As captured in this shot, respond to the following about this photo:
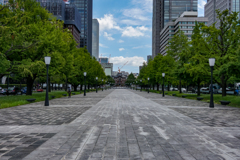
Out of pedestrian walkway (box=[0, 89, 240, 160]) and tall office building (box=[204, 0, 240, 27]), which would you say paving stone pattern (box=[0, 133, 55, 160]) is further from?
tall office building (box=[204, 0, 240, 27])

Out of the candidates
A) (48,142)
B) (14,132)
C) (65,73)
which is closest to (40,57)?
(65,73)

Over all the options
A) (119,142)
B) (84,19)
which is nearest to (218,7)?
(84,19)

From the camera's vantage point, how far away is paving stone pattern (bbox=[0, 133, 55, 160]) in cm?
441

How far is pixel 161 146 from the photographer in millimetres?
5012

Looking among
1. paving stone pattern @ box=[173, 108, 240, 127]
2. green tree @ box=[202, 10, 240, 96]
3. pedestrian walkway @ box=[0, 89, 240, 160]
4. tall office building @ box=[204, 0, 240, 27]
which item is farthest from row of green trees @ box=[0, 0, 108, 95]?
tall office building @ box=[204, 0, 240, 27]

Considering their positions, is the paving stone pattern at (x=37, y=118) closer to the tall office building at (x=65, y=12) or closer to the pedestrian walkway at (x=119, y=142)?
the pedestrian walkway at (x=119, y=142)

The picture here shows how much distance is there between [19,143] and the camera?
5.23 meters

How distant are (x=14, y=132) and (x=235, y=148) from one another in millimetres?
6866

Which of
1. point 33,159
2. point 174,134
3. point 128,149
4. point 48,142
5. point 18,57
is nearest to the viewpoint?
point 33,159

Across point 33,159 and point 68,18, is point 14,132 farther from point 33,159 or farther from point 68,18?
point 68,18

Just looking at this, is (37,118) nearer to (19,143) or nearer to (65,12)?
(19,143)

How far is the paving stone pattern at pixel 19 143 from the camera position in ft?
14.5

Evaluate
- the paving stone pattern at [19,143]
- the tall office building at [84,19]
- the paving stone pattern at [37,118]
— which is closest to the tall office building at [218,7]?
the tall office building at [84,19]

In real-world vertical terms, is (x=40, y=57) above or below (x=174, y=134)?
above
